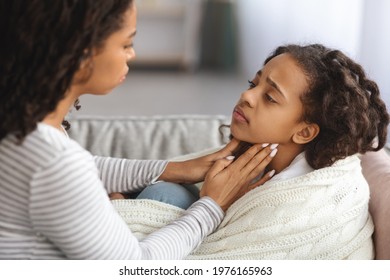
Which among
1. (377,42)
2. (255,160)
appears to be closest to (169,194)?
(255,160)

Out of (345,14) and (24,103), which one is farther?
(345,14)

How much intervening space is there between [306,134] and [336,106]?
0.35 feet

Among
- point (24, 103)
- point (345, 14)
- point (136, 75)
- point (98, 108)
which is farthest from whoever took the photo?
point (136, 75)

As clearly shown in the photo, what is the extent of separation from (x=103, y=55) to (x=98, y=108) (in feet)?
10.3

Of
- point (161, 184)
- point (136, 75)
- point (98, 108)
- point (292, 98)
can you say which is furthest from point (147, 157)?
point (136, 75)

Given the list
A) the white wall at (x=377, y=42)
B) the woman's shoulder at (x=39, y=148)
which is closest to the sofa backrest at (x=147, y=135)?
the white wall at (x=377, y=42)

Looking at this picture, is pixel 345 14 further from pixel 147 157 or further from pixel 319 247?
pixel 319 247

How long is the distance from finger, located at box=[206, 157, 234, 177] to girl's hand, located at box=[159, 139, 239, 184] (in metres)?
0.04

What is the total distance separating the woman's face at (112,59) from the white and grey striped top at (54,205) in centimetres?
11

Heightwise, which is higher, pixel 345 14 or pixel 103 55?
pixel 103 55

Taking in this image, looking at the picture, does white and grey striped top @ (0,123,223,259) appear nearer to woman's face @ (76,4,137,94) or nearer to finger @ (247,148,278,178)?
woman's face @ (76,4,137,94)

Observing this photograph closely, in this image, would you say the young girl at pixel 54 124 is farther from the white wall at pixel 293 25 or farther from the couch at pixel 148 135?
the white wall at pixel 293 25

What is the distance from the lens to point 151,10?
514 cm

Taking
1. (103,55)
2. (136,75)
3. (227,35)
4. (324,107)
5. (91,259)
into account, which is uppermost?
(103,55)
